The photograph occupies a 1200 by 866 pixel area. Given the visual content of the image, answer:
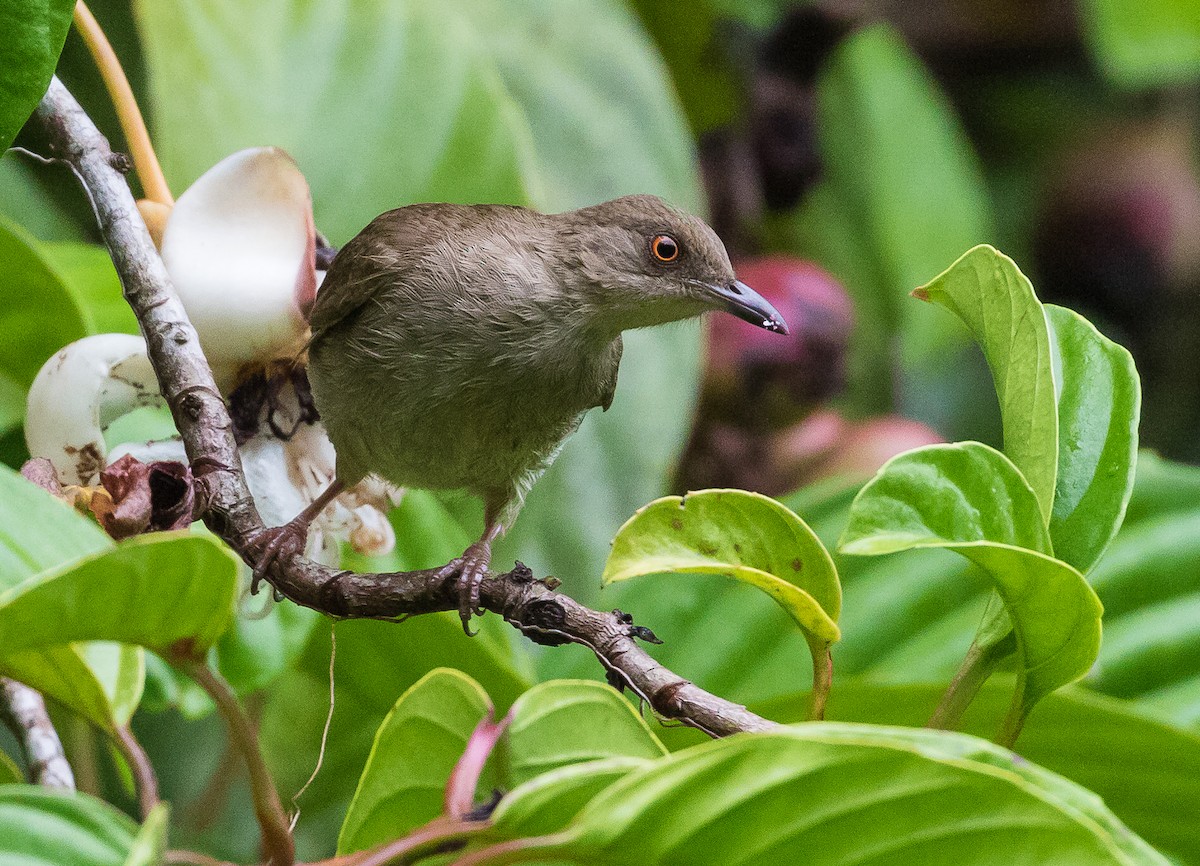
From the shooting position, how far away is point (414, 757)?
3.04 ft

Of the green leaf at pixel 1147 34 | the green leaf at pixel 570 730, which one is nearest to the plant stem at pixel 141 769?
the green leaf at pixel 570 730

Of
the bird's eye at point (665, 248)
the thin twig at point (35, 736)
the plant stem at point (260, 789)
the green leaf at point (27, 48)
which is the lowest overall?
the thin twig at point (35, 736)

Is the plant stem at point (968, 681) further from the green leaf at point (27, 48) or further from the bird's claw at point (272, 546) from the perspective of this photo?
the green leaf at point (27, 48)

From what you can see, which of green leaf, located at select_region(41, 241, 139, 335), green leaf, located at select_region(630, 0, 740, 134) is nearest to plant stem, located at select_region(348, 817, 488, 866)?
green leaf, located at select_region(41, 241, 139, 335)

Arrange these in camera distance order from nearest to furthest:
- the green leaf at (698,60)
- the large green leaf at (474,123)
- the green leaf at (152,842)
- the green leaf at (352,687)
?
1. the green leaf at (152,842)
2. the green leaf at (352,687)
3. the large green leaf at (474,123)
4. the green leaf at (698,60)

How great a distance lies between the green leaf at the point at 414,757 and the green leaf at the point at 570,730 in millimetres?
37

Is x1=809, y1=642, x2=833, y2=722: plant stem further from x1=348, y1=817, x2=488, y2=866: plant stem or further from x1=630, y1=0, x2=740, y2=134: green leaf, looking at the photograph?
x1=630, y1=0, x2=740, y2=134: green leaf

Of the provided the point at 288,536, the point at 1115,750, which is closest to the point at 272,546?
the point at 288,536

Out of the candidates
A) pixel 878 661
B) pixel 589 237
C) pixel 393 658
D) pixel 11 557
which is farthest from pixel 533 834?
pixel 878 661

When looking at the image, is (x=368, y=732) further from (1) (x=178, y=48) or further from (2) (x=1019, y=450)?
(2) (x=1019, y=450)

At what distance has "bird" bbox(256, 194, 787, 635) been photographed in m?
1.64

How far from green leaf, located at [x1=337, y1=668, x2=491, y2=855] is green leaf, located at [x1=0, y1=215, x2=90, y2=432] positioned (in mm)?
766

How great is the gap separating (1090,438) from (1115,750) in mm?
390

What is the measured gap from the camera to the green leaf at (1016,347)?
0.99 meters
